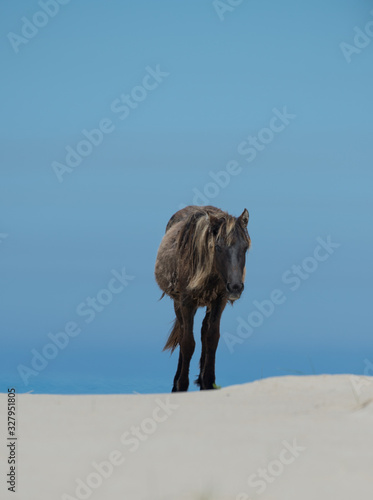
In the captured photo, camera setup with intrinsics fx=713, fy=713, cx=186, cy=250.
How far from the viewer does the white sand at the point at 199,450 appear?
3934mm

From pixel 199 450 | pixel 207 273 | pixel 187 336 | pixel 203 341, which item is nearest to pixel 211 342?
pixel 187 336

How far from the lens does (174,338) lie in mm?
11445

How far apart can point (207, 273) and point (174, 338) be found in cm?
239

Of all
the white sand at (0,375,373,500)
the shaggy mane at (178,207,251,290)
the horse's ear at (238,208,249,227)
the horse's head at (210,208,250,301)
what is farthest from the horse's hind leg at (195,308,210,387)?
the white sand at (0,375,373,500)

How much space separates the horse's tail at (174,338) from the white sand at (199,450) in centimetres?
523

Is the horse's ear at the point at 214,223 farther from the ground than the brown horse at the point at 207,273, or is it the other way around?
the horse's ear at the point at 214,223

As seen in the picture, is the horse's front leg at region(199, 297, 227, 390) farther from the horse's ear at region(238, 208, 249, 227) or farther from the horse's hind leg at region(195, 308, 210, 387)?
the horse's ear at region(238, 208, 249, 227)

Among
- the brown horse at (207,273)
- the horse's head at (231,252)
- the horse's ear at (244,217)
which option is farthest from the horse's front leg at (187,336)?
the horse's ear at (244,217)

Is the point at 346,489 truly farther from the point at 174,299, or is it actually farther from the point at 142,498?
the point at 174,299

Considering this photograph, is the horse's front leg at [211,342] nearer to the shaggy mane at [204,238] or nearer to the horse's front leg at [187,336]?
the horse's front leg at [187,336]

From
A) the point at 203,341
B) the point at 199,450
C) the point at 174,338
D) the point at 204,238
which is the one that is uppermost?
the point at 204,238

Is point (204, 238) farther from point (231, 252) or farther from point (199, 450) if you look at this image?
point (199, 450)

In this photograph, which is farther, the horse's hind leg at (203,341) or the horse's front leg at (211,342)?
the horse's hind leg at (203,341)

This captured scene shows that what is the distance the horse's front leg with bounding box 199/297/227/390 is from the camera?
954 centimetres
